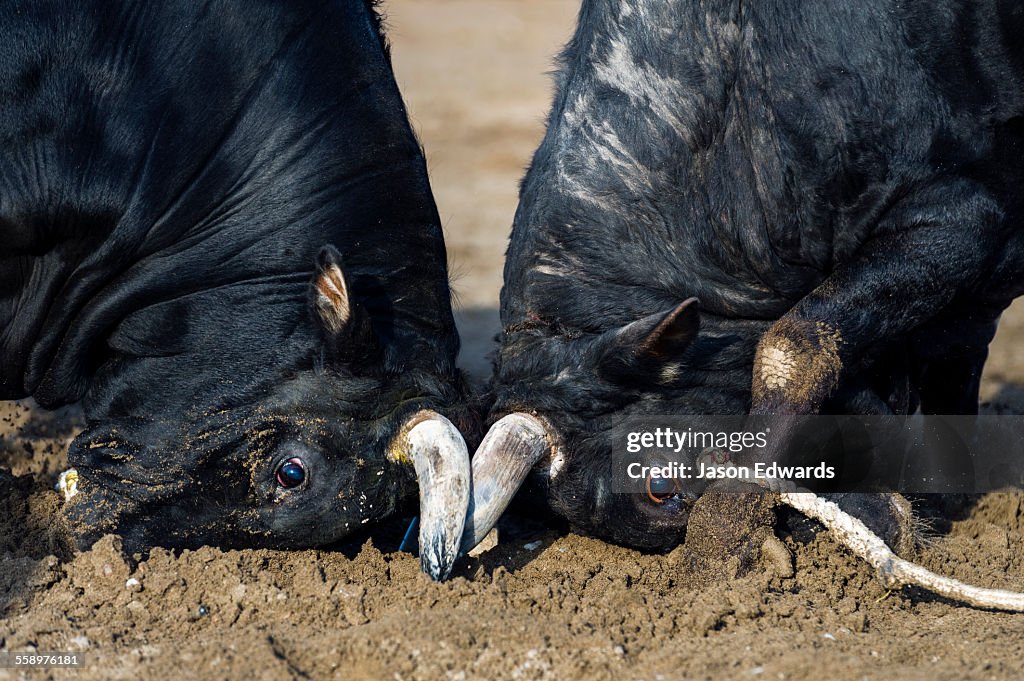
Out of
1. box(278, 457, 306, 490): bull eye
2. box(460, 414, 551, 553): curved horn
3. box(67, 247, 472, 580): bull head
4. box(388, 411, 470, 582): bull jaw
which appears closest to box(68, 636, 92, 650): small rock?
box(67, 247, 472, 580): bull head

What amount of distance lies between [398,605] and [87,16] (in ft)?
7.51

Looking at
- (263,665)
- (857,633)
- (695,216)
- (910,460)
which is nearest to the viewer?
(263,665)

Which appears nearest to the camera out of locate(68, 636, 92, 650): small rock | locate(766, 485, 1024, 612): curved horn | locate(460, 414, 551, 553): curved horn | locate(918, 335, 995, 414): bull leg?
locate(68, 636, 92, 650): small rock

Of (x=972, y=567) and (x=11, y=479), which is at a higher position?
(x=11, y=479)

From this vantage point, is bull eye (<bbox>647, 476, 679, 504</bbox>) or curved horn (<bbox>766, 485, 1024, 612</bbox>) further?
bull eye (<bbox>647, 476, 679, 504</bbox>)

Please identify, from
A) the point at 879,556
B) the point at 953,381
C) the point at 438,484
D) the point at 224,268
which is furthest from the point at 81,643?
the point at 953,381

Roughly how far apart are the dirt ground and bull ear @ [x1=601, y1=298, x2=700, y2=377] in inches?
26.9

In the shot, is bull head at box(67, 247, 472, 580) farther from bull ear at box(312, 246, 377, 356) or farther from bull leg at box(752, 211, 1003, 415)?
bull leg at box(752, 211, 1003, 415)

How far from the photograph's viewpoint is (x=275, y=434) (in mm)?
4195

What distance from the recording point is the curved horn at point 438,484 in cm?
388

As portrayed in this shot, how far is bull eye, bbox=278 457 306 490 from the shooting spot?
4.16 m

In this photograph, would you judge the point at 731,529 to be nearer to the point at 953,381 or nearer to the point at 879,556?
the point at 879,556

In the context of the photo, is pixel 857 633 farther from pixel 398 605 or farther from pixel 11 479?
pixel 11 479

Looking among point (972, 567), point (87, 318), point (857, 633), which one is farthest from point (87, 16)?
point (972, 567)
